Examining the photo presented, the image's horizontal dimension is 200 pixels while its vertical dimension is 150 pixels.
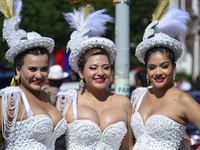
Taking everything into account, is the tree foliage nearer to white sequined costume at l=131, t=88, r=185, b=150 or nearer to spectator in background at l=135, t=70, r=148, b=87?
spectator in background at l=135, t=70, r=148, b=87

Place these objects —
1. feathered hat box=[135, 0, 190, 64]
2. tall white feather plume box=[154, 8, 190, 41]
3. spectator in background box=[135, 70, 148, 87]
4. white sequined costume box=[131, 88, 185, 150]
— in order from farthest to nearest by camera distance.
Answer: spectator in background box=[135, 70, 148, 87] → tall white feather plume box=[154, 8, 190, 41] → feathered hat box=[135, 0, 190, 64] → white sequined costume box=[131, 88, 185, 150]

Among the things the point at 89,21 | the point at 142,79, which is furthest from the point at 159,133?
the point at 142,79

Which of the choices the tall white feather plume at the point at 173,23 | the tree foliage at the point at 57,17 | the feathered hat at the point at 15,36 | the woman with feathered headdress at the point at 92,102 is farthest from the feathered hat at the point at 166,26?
the tree foliage at the point at 57,17

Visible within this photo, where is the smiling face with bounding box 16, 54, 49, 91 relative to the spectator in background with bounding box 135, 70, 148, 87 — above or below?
above

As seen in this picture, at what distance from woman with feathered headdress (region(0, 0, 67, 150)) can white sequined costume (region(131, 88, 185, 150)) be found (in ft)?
2.71

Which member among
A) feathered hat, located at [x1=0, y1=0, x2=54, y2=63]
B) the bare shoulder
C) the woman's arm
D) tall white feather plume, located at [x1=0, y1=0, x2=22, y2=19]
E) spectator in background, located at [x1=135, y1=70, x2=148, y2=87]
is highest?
tall white feather plume, located at [x1=0, y1=0, x2=22, y2=19]

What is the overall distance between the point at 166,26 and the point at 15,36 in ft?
5.51

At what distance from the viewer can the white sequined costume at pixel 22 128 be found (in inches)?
156

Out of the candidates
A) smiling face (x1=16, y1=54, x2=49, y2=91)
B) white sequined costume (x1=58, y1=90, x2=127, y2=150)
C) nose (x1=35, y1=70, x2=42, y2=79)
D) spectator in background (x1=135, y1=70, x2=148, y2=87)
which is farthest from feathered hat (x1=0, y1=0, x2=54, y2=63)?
spectator in background (x1=135, y1=70, x2=148, y2=87)

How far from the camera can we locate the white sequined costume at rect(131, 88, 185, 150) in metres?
4.23

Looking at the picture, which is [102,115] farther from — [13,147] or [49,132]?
[13,147]

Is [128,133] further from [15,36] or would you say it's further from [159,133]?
[15,36]

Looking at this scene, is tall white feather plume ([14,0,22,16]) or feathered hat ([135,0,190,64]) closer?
tall white feather plume ([14,0,22,16])

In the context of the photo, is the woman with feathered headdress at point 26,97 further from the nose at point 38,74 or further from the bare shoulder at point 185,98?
the bare shoulder at point 185,98
